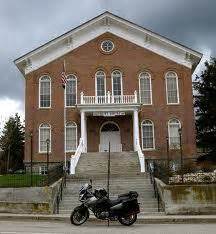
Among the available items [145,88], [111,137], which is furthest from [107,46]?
[111,137]

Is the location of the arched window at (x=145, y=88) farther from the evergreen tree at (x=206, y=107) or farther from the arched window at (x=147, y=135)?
the evergreen tree at (x=206, y=107)

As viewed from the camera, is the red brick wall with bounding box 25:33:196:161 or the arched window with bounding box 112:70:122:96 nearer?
the red brick wall with bounding box 25:33:196:161

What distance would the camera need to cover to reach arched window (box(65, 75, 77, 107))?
3638 centimetres

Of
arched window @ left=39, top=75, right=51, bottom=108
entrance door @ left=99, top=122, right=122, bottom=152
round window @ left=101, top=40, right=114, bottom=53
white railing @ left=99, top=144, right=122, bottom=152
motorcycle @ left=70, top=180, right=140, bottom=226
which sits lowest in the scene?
Answer: motorcycle @ left=70, top=180, right=140, bottom=226

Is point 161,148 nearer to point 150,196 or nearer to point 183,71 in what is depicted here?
point 183,71

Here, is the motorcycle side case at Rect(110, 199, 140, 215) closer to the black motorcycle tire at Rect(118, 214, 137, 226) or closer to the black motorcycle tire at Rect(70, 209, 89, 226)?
the black motorcycle tire at Rect(118, 214, 137, 226)

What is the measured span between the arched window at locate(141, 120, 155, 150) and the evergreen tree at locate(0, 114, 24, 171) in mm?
21459

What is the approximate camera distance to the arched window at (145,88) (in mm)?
36406

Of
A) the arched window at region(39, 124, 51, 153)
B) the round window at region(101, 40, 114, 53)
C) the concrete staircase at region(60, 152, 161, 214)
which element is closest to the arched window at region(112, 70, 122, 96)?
the round window at region(101, 40, 114, 53)

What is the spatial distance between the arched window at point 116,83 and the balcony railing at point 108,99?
0.83 metres

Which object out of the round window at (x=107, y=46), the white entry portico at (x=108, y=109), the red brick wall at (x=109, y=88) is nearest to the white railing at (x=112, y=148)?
the red brick wall at (x=109, y=88)

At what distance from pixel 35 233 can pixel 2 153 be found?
44.6 meters

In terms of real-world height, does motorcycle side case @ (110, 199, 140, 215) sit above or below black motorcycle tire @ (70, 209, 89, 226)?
above

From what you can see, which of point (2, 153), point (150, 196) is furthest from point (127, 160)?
point (2, 153)
